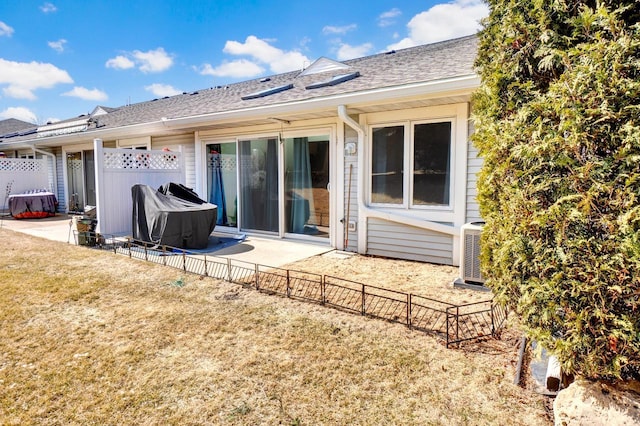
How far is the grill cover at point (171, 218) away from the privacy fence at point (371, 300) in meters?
0.35

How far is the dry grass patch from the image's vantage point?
6.63ft

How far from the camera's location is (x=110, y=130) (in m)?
8.85

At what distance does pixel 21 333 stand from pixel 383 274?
147 inches

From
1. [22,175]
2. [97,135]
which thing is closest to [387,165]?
[97,135]

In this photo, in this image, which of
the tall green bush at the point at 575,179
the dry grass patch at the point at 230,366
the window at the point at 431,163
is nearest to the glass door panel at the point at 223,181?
the window at the point at 431,163

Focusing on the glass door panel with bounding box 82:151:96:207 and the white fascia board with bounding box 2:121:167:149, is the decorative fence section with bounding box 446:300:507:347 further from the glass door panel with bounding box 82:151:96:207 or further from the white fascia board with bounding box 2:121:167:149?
the glass door panel with bounding box 82:151:96:207

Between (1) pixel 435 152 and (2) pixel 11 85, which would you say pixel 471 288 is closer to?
(1) pixel 435 152

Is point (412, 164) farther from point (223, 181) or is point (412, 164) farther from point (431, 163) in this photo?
point (223, 181)

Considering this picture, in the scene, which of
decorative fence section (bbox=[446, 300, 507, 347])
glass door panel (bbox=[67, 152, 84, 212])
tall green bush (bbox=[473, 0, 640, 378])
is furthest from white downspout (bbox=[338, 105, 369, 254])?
glass door panel (bbox=[67, 152, 84, 212])

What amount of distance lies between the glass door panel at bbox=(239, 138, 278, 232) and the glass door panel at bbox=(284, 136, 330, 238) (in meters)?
0.30

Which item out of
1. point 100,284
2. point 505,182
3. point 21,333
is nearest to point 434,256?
point 505,182

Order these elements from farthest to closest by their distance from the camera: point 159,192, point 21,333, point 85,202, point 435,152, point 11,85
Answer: point 11,85
point 85,202
point 159,192
point 435,152
point 21,333

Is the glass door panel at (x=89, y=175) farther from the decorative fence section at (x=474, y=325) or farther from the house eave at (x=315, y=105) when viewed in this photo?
the decorative fence section at (x=474, y=325)

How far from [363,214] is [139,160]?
477 cm
